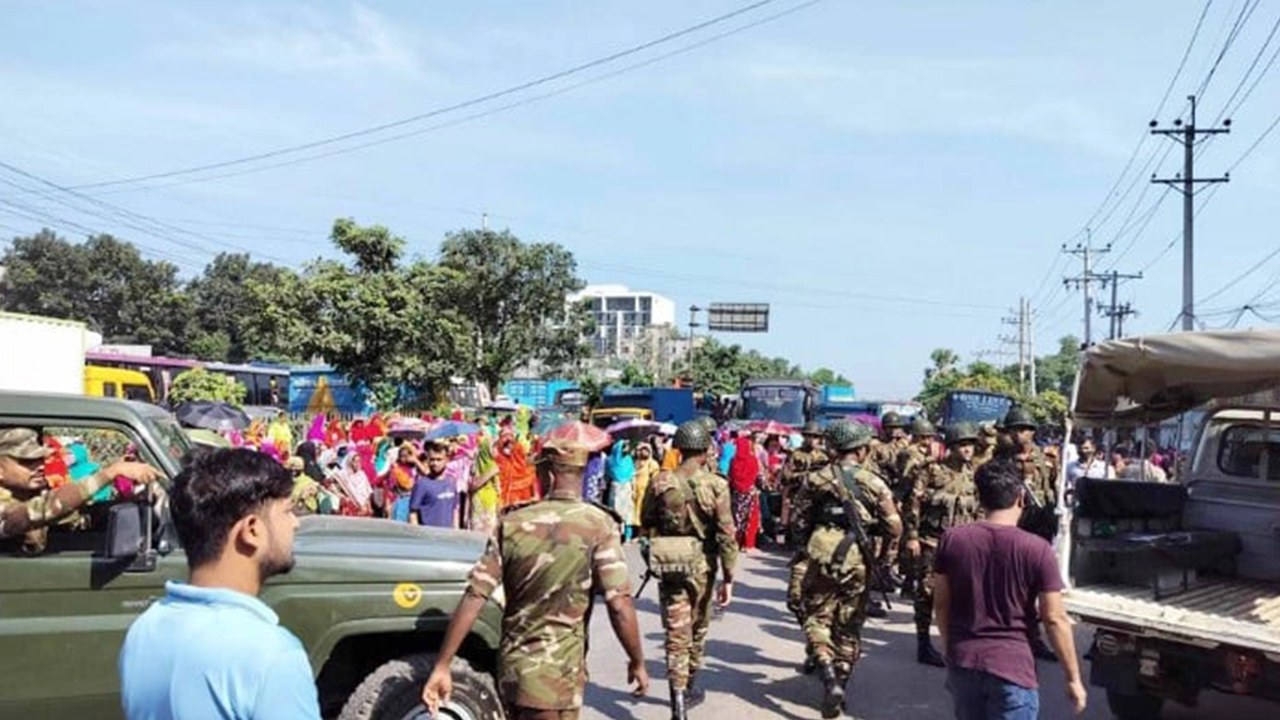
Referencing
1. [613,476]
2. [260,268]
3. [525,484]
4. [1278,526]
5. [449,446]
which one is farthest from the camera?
[260,268]

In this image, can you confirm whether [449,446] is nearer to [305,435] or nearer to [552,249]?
[305,435]

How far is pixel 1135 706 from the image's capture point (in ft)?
20.7

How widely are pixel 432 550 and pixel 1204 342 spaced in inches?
183

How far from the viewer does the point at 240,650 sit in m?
1.78

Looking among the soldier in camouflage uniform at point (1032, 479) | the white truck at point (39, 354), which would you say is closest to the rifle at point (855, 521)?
the soldier in camouflage uniform at point (1032, 479)

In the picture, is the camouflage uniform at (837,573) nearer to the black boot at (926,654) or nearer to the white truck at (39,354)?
the black boot at (926,654)

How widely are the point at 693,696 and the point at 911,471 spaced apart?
346cm

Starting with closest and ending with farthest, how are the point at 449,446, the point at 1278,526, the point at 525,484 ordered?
the point at 1278,526 < the point at 449,446 < the point at 525,484

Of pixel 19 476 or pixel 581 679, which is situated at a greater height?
pixel 19 476

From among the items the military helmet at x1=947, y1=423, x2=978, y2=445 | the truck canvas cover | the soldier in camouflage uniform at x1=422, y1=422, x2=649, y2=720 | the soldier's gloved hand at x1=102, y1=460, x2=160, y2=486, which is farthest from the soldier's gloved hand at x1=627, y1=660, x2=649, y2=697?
the military helmet at x1=947, y1=423, x2=978, y2=445

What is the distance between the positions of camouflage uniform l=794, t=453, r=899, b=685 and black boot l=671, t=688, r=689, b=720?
103cm

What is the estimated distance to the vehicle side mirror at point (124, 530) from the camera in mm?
3430

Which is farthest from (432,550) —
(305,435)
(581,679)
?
(305,435)

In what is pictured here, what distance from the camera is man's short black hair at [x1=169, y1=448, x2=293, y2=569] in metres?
1.95
